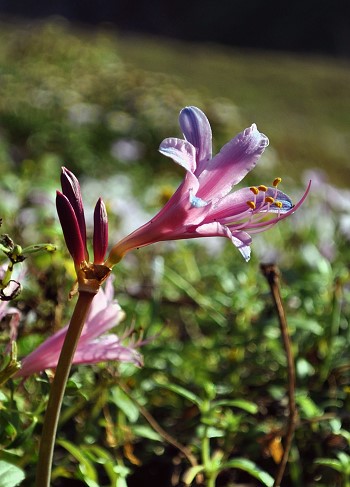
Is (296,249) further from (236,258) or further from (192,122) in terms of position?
(192,122)

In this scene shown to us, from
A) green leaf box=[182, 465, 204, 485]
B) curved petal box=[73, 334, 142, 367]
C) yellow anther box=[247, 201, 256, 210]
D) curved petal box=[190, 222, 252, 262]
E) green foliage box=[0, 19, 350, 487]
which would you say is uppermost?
yellow anther box=[247, 201, 256, 210]

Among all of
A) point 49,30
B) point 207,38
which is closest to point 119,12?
point 207,38

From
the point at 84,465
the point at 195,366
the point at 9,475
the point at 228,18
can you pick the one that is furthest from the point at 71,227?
the point at 228,18

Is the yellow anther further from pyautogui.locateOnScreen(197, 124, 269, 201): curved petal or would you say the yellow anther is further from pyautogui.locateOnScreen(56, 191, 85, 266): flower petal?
pyautogui.locateOnScreen(56, 191, 85, 266): flower petal

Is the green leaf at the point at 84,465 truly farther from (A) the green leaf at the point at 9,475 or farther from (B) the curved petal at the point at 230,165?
(B) the curved petal at the point at 230,165

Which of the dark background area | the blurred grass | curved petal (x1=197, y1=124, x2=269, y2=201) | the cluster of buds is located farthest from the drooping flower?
the dark background area

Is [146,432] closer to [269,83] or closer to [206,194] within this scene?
[206,194]
